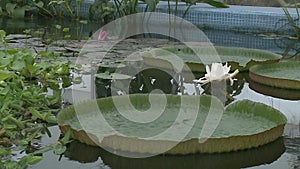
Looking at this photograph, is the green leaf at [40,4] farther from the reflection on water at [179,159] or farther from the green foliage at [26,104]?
the reflection on water at [179,159]

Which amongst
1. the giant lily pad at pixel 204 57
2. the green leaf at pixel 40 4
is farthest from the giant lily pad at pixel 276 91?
the green leaf at pixel 40 4

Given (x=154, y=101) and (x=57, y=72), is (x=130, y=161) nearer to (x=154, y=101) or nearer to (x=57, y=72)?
(x=154, y=101)

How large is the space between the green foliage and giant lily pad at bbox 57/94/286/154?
100 millimetres

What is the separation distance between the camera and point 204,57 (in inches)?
118

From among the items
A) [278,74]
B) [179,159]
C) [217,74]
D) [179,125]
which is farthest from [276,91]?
[179,159]

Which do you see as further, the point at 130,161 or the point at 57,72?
the point at 57,72

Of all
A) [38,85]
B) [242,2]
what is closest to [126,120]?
[38,85]

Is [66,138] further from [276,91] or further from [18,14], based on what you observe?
[18,14]

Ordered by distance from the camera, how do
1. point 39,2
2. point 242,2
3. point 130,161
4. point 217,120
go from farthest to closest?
1. point 242,2
2. point 39,2
3. point 217,120
4. point 130,161

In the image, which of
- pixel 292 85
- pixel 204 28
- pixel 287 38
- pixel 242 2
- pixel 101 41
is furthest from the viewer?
pixel 242 2

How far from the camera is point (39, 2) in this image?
581cm

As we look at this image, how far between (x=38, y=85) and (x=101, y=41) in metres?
1.26

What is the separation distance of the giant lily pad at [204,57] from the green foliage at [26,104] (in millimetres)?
447

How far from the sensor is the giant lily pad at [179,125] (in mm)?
1598
